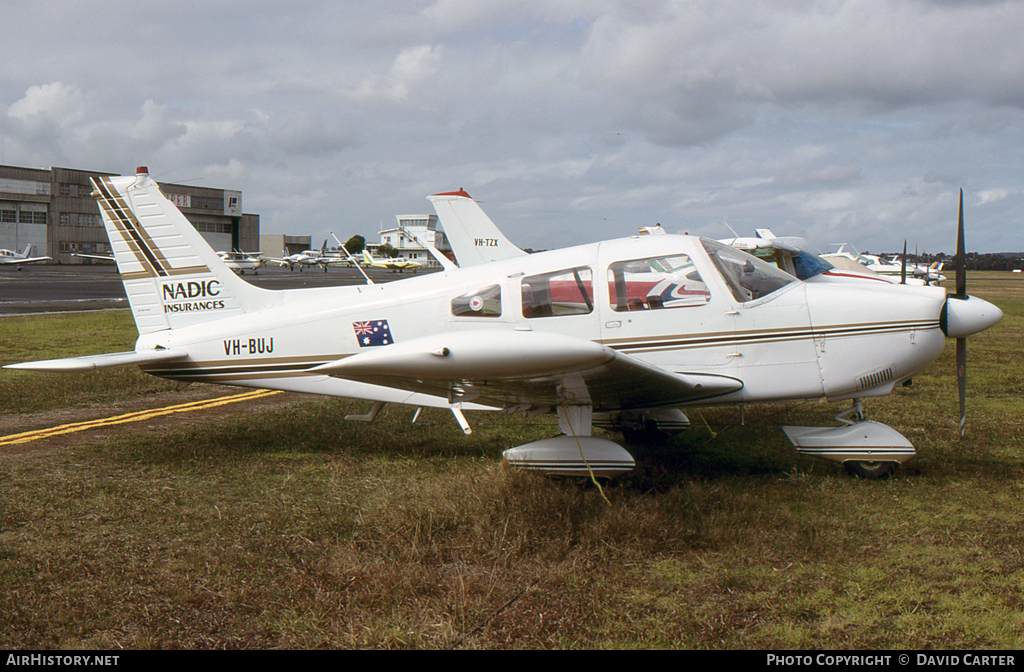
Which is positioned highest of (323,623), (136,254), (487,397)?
(136,254)

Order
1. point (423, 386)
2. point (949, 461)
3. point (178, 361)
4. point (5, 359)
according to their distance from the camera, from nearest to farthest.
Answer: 1. point (423, 386)
2. point (949, 461)
3. point (178, 361)
4. point (5, 359)

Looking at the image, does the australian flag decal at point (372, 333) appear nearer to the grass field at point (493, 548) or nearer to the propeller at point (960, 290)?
the grass field at point (493, 548)

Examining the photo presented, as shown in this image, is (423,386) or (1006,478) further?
(1006,478)

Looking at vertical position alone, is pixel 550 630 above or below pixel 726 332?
below

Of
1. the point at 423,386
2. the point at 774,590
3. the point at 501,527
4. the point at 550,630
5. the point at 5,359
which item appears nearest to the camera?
the point at 550,630

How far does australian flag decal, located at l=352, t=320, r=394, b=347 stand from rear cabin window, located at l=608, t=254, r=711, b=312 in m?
A: 2.10

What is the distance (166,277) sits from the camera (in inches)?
297

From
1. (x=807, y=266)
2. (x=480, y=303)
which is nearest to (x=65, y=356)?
(x=480, y=303)

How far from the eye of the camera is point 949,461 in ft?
22.2

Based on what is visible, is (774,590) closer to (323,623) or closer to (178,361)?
(323,623)

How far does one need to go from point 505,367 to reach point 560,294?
6.40 ft

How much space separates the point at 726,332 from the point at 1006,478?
270cm

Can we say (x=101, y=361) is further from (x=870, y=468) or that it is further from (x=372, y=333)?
(x=870, y=468)
